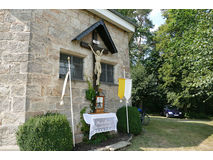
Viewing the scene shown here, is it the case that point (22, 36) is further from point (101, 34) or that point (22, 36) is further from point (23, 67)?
point (101, 34)

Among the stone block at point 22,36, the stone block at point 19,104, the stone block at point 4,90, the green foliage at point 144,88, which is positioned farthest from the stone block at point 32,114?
the green foliage at point 144,88

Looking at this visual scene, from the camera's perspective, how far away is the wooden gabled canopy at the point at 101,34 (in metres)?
5.31

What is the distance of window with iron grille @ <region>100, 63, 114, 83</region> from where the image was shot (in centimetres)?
644

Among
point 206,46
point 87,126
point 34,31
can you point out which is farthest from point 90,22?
point 206,46

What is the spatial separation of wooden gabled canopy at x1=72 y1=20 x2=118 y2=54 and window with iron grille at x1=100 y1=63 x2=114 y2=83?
2.26 ft

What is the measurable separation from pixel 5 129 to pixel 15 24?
112 inches

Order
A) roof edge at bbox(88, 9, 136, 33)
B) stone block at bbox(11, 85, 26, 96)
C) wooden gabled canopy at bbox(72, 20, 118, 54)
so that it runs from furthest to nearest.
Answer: roof edge at bbox(88, 9, 136, 33), wooden gabled canopy at bbox(72, 20, 118, 54), stone block at bbox(11, 85, 26, 96)

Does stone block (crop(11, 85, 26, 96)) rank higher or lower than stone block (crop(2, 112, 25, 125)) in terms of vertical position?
higher

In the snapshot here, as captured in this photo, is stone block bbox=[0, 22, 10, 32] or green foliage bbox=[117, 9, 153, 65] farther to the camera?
green foliage bbox=[117, 9, 153, 65]

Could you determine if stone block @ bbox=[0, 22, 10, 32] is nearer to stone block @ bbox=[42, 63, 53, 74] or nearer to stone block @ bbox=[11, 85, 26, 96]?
stone block @ bbox=[42, 63, 53, 74]

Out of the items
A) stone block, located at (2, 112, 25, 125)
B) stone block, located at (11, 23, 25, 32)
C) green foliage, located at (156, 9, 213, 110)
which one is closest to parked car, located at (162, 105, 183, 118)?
green foliage, located at (156, 9, 213, 110)

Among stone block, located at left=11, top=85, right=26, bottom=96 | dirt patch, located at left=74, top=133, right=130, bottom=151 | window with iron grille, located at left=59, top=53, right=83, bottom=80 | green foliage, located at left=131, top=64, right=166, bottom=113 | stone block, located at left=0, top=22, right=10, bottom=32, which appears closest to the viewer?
stone block, located at left=11, top=85, right=26, bottom=96

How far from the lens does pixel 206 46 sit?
17.6 feet

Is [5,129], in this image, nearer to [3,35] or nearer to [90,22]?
[3,35]
